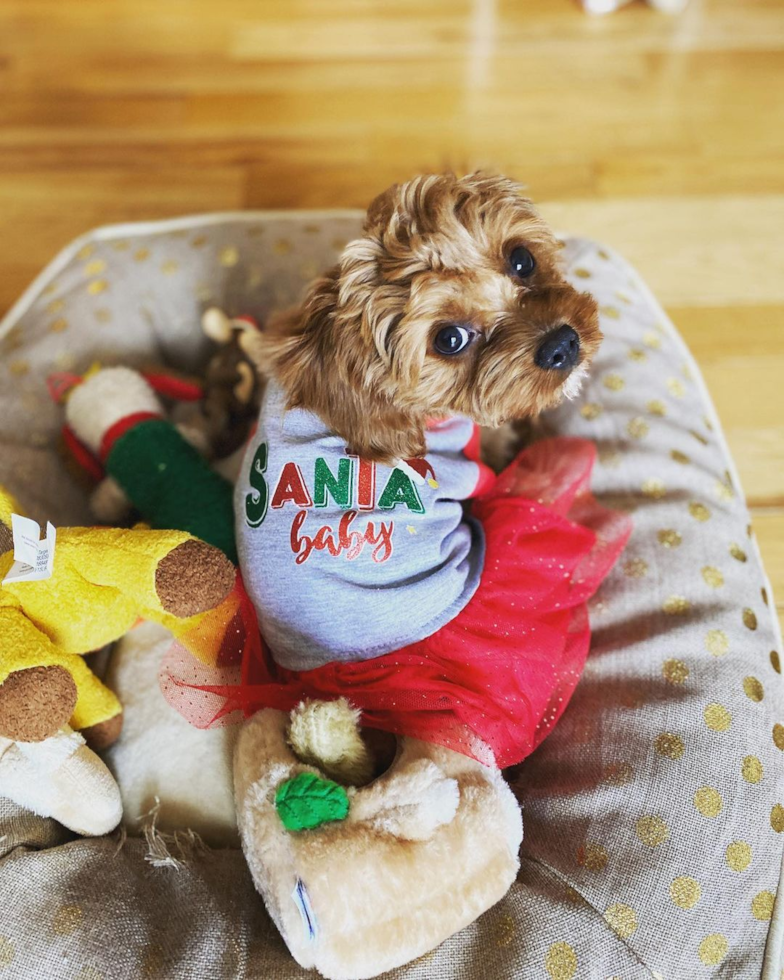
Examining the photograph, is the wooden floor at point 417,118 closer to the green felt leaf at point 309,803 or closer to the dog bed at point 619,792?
the dog bed at point 619,792

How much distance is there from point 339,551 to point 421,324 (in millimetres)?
350

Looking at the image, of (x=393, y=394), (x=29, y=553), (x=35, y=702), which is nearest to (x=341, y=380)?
(x=393, y=394)

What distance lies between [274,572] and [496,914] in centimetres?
59

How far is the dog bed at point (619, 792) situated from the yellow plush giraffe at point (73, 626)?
10cm

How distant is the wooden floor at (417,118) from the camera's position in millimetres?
2367

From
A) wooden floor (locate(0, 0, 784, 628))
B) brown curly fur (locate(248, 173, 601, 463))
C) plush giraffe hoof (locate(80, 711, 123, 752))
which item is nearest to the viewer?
brown curly fur (locate(248, 173, 601, 463))

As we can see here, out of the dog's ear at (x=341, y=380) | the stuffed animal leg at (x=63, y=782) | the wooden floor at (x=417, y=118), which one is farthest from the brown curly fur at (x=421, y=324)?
the wooden floor at (x=417, y=118)

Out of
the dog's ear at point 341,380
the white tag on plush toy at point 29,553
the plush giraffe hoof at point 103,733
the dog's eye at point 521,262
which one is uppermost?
the dog's eye at point 521,262

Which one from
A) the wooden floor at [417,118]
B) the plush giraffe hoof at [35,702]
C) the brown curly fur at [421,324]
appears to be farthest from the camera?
the wooden floor at [417,118]

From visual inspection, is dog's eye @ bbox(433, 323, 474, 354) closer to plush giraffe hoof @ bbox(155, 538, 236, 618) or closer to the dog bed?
plush giraffe hoof @ bbox(155, 538, 236, 618)

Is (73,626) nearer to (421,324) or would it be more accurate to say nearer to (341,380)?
(341,380)

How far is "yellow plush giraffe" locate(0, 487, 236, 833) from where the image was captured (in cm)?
108

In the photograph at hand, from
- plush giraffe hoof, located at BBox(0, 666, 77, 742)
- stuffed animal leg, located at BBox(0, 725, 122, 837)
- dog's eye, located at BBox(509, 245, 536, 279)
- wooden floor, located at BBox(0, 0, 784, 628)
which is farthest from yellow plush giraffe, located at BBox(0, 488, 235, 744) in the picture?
wooden floor, located at BBox(0, 0, 784, 628)

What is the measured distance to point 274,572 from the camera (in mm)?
1242
